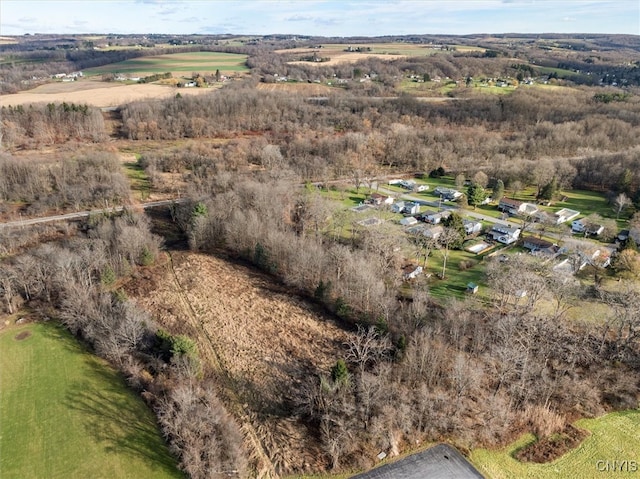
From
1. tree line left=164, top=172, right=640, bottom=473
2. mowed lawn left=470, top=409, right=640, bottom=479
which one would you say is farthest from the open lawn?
mowed lawn left=470, top=409, right=640, bottom=479

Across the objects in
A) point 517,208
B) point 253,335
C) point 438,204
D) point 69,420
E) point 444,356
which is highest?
point 517,208

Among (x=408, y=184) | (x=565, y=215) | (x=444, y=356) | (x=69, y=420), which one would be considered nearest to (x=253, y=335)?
(x=69, y=420)

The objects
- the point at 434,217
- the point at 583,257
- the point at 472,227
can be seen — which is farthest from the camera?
the point at 434,217

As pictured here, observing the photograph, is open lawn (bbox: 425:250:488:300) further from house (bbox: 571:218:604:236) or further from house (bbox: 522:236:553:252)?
house (bbox: 571:218:604:236)

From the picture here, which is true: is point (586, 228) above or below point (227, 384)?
above

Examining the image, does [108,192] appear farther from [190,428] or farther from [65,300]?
[190,428]

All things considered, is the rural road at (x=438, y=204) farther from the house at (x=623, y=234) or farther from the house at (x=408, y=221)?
the house at (x=623, y=234)

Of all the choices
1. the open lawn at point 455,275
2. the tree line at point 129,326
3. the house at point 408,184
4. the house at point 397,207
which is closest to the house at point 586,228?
the open lawn at point 455,275

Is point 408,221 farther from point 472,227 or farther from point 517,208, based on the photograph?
point 517,208
